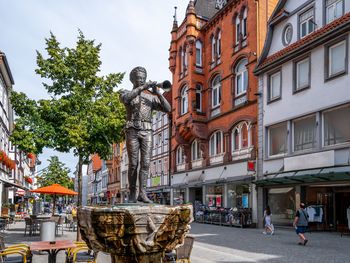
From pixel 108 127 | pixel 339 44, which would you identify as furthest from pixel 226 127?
pixel 108 127

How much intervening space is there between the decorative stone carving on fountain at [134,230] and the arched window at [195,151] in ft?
89.1

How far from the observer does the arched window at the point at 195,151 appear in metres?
32.9

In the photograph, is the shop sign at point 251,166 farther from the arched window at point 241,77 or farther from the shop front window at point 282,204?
the arched window at point 241,77

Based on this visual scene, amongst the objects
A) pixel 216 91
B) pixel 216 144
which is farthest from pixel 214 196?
pixel 216 91

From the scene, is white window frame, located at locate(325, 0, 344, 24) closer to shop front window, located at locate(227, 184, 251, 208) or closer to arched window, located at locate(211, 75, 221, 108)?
shop front window, located at locate(227, 184, 251, 208)

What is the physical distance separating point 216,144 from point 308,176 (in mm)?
12206

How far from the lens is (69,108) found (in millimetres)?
15297

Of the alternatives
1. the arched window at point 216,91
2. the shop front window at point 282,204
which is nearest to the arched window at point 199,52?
the arched window at point 216,91

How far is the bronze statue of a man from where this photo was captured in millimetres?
6961

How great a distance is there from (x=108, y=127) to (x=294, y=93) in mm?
10734

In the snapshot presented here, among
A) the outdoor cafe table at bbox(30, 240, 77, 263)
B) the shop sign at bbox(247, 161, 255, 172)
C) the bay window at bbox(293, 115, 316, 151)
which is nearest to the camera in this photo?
the outdoor cafe table at bbox(30, 240, 77, 263)

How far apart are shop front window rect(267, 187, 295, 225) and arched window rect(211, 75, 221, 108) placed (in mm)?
9546

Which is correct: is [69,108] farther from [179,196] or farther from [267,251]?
[179,196]

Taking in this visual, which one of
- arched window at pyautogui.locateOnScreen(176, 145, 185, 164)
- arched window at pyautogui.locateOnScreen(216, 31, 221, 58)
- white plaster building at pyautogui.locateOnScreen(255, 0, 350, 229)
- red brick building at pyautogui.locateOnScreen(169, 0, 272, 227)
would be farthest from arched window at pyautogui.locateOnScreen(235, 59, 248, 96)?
arched window at pyautogui.locateOnScreen(176, 145, 185, 164)
